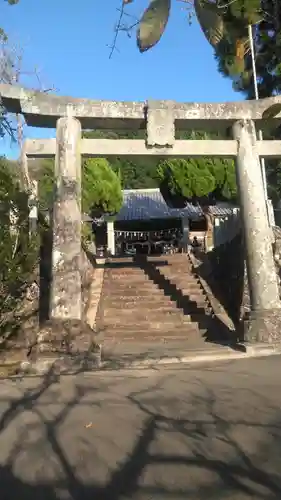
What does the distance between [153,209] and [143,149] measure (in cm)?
1712

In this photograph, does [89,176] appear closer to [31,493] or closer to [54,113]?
[54,113]

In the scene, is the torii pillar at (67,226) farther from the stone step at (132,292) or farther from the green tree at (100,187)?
→ the green tree at (100,187)

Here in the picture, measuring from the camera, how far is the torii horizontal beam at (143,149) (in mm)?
9586

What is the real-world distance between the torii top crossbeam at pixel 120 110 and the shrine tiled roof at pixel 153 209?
14.0 meters

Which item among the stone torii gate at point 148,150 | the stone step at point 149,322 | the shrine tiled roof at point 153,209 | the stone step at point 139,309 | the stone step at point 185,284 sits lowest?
the stone step at point 149,322

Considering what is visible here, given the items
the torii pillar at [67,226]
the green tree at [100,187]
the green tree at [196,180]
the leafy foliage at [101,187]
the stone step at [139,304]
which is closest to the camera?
the torii pillar at [67,226]

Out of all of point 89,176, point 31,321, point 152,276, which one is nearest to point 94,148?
point 31,321

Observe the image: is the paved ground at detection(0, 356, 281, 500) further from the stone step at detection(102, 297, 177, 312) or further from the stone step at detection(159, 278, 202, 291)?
the stone step at detection(159, 278, 202, 291)

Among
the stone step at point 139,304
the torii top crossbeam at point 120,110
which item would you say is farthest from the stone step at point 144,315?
the torii top crossbeam at point 120,110

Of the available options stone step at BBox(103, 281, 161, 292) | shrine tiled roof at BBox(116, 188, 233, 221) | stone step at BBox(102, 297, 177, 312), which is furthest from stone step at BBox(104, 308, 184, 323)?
shrine tiled roof at BBox(116, 188, 233, 221)

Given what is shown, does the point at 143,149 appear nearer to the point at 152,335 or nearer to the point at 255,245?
the point at 255,245

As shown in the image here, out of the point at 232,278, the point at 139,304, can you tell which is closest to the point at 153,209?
the point at 232,278

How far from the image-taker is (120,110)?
955 centimetres

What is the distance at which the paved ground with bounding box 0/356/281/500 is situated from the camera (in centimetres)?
317
